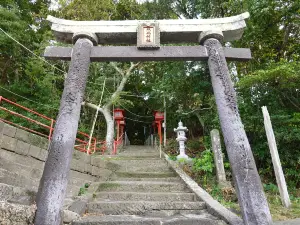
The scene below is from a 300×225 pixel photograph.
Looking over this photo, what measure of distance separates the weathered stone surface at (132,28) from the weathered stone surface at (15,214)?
10.1 feet

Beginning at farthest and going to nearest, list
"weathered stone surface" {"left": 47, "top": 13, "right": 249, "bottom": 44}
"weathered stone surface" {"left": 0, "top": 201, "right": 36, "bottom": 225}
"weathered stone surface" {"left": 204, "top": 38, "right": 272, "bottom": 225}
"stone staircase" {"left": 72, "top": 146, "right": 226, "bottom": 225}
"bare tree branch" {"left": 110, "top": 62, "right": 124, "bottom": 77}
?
"bare tree branch" {"left": 110, "top": 62, "right": 124, "bottom": 77}
"weathered stone surface" {"left": 47, "top": 13, "right": 249, "bottom": 44}
"stone staircase" {"left": 72, "top": 146, "right": 226, "bottom": 225}
"weathered stone surface" {"left": 204, "top": 38, "right": 272, "bottom": 225}
"weathered stone surface" {"left": 0, "top": 201, "right": 36, "bottom": 225}

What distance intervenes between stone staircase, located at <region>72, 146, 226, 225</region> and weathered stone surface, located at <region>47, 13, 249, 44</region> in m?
3.13

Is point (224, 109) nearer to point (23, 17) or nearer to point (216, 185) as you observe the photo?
point (216, 185)

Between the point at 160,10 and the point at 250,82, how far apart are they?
805 cm

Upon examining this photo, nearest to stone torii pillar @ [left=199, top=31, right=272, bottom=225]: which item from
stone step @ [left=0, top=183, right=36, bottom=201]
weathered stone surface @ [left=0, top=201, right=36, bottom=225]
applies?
weathered stone surface @ [left=0, top=201, right=36, bottom=225]

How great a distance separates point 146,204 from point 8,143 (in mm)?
2912

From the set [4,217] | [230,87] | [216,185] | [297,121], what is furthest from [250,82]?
[4,217]

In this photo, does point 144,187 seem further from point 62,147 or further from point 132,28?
point 132,28

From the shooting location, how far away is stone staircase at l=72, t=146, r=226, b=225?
3.40 meters

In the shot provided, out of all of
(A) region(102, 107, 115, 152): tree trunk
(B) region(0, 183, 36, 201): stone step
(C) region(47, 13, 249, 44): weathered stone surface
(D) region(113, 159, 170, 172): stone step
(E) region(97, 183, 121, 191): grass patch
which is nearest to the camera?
(B) region(0, 183, 36, 201): stone step

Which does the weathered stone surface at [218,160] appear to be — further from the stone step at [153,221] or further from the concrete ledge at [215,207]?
the stone step at [153,221]

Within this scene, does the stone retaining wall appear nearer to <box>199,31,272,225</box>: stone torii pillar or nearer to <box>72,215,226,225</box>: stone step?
<box>72,215,226,225</box>: stone step

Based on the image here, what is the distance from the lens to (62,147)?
312 centimetres

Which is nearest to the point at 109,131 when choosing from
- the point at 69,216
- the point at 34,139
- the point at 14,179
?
the point at 34,139
